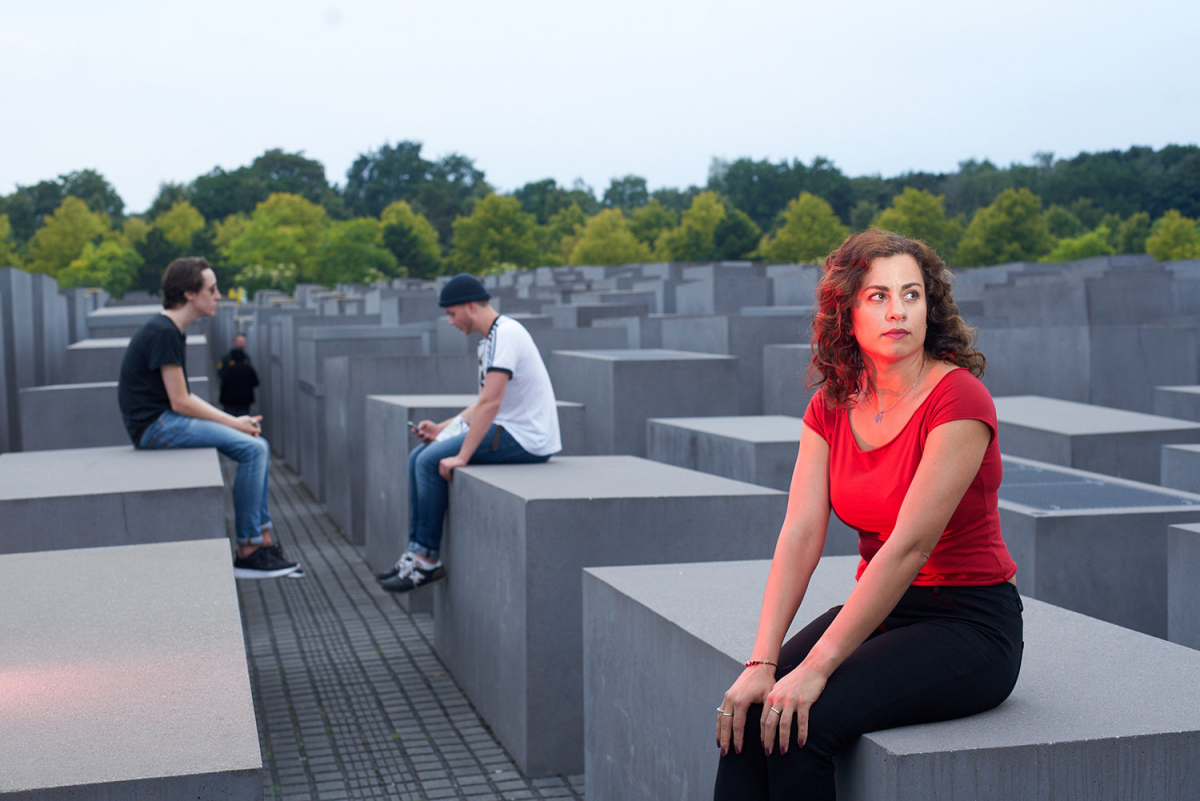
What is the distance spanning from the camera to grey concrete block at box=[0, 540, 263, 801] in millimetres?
2236

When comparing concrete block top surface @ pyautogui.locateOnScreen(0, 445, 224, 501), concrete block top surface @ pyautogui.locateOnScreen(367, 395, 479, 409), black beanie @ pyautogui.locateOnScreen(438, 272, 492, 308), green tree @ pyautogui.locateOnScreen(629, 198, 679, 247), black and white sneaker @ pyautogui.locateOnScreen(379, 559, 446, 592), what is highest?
green tree @ pyautogui.locateOnScreen(629, 198, 679, 247)

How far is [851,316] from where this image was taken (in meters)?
2.82

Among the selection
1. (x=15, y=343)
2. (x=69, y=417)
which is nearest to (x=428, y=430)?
(x=69, y=417)

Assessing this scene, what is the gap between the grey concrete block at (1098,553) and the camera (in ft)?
17.3

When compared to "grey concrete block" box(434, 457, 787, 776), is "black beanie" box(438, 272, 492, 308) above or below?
above

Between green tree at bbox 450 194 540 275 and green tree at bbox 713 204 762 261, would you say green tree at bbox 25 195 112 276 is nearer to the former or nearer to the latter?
green tree at bbox 450 194 540 275

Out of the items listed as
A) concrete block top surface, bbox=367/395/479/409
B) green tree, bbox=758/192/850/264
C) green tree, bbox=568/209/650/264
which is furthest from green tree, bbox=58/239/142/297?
concrete block top surface, bbox=367/395/479/409

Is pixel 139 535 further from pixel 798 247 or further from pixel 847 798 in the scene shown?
pixel 798 247

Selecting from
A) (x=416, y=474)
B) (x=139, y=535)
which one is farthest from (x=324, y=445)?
(x=139, y=535)

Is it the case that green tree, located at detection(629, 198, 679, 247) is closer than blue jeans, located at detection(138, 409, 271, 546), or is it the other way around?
blue jeans, located at detection(138, 409, 271, 546)

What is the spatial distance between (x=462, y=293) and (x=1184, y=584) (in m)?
3.58

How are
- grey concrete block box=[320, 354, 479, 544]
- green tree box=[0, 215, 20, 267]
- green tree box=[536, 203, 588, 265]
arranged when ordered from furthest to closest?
green tree box=[536, 203, 588, 265]
green tree box=[0, 215, 20, 267]
grey concrete block box=[320, 354, 479, 544]

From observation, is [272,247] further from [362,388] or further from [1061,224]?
[362,388]

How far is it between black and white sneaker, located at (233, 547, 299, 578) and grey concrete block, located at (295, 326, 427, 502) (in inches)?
244
